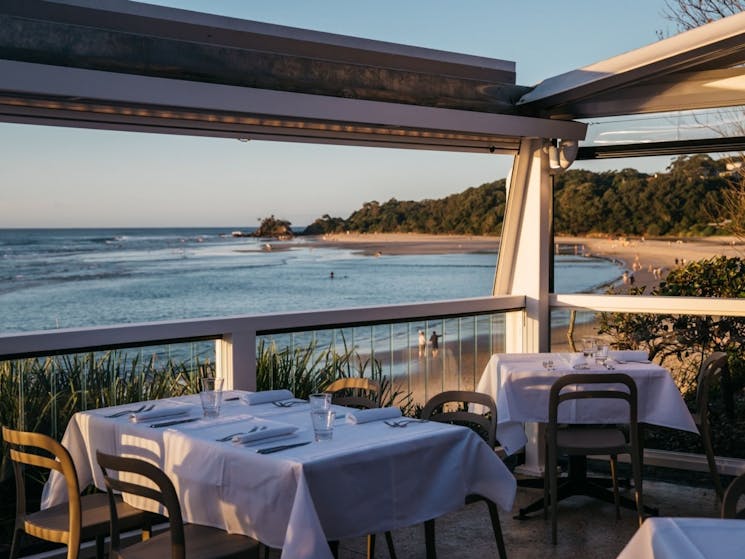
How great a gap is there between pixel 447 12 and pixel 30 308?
719 inches

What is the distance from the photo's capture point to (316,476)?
308 centimetres

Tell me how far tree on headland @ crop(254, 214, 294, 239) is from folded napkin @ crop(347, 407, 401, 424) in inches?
1331

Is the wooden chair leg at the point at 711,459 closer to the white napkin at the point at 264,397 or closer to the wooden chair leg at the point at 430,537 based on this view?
the wooden chair leg at the point at 430,537

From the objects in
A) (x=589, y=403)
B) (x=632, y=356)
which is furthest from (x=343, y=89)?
(x=632, y=356)

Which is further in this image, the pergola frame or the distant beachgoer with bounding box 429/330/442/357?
the distant beachgoer with bounding box 429/330/442/357

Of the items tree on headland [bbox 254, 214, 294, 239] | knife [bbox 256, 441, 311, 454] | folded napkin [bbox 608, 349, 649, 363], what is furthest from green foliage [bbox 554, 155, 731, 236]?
tree on headland [bbox 254, 214, 294, 239]

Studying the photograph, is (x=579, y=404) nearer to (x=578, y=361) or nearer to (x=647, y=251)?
(x=578, y=361)

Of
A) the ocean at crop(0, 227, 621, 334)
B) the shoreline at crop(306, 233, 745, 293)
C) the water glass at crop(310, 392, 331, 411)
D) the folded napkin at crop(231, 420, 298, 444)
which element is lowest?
the ocean at crop(0, 227, 621, 334)

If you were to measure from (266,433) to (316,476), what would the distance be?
1.36 feet

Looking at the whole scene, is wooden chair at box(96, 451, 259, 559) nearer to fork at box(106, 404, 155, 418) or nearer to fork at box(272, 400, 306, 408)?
fork at box(106, 404, 155, 418)

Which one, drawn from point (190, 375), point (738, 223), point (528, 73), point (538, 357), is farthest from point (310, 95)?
point (528, 73)

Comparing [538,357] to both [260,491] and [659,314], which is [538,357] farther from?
[260,491]

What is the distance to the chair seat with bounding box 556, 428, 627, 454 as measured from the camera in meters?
4.99

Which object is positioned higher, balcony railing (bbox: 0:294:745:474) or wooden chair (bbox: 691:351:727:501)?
balcony railing (bbox: 0:294:745:474)
